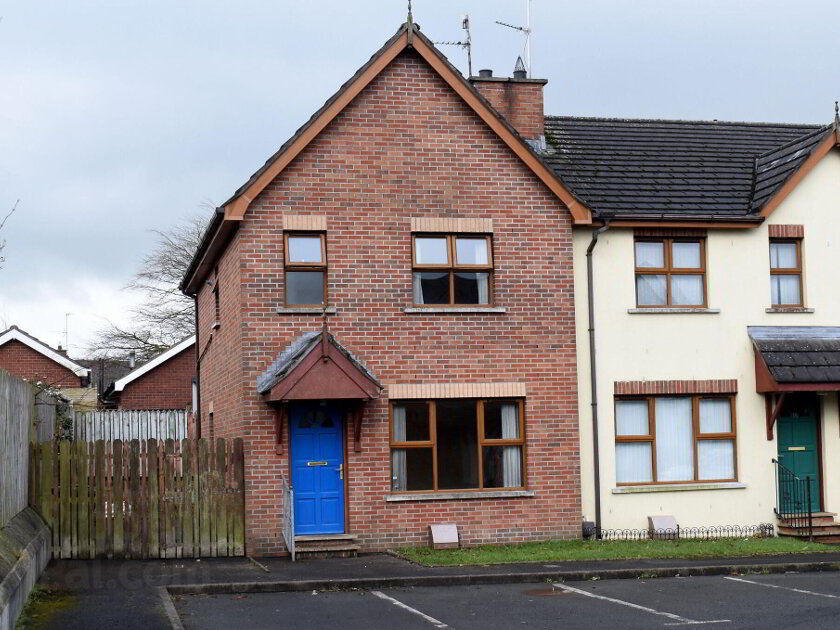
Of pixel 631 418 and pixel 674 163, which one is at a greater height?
pixel 674 163

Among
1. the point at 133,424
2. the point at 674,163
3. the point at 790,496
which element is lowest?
the point at 790,496

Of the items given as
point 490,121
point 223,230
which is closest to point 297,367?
point 223,230

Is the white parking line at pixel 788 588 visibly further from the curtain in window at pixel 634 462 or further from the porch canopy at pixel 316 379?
the porch canopy at pixel 316 379

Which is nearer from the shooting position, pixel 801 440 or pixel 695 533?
pixel 695 533

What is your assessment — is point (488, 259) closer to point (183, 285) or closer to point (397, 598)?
point (397, 598)

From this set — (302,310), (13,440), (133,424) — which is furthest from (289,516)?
(133,424)

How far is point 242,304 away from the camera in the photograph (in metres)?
18.5

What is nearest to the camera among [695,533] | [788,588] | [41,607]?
[41,607]

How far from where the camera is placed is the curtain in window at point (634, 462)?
66.5ft

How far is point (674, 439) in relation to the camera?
20.5m

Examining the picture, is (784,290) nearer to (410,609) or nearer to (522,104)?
(522,104)

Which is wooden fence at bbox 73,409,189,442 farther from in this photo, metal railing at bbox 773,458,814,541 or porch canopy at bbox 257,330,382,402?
metal railing at bbox 773,458,814,541

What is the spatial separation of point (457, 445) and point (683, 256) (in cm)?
542

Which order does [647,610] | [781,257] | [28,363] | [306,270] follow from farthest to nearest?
[28,363] → [781,257] → [306,270] → [647,610]
